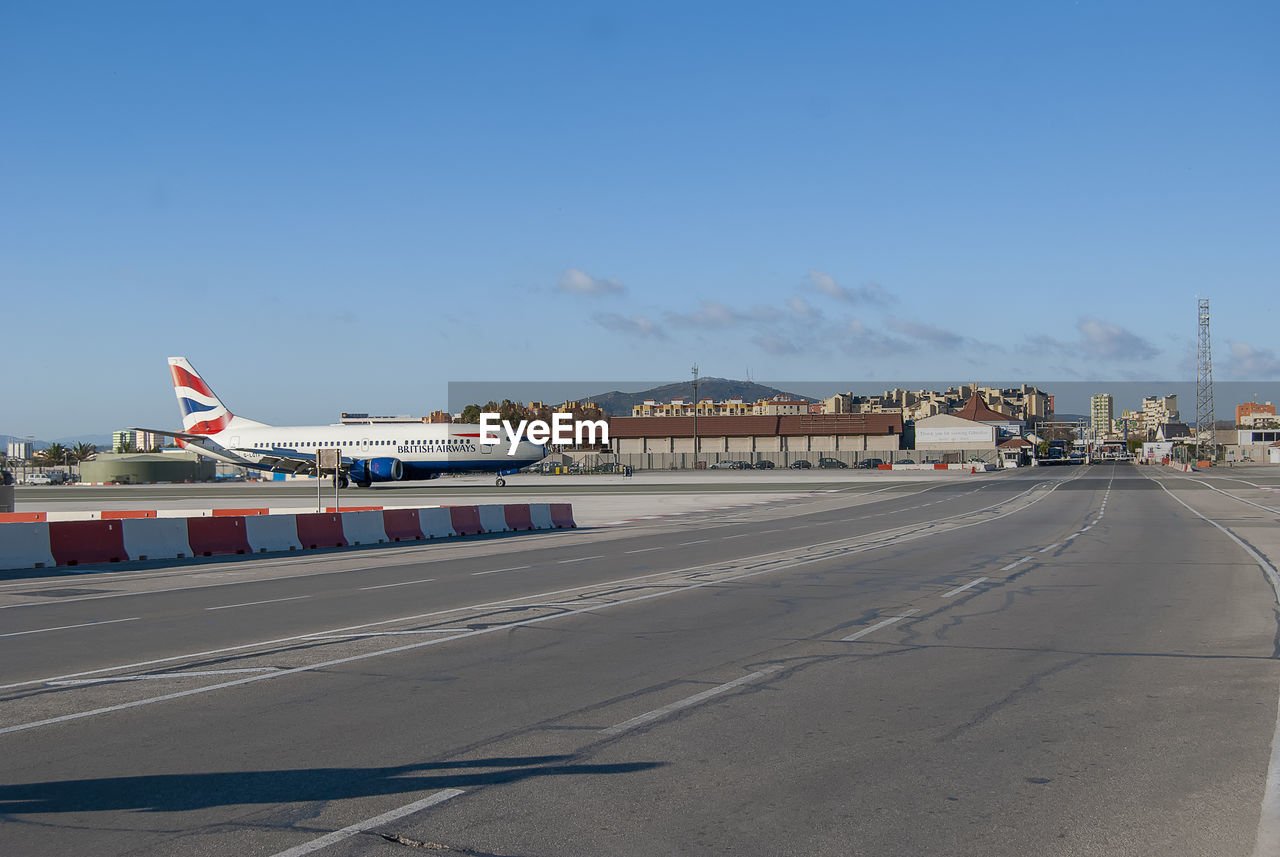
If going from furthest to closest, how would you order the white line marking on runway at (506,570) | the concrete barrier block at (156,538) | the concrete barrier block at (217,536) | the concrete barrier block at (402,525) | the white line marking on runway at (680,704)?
the concrete barrier block at (402,525) → the concrete barrier block at (217,536) → the concrete barrier block at (156,538) → the white line marking on runway at (506,570) → the white line marking on runway at (680,704)

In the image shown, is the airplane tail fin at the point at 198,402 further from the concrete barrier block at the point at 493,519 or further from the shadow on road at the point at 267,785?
the shadow on road at the point at 267,785

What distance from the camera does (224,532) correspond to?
940 inches

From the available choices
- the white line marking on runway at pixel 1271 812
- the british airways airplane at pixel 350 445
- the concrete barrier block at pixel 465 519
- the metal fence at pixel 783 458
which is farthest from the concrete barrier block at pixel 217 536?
the metal fence at pixel 783 458

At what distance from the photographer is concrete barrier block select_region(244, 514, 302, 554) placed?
24.5m

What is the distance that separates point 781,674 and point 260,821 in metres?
4.95

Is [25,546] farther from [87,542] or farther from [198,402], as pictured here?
[198,402]

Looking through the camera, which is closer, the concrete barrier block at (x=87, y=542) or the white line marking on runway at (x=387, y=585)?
the white line marking on runway at (x=387, y=585)

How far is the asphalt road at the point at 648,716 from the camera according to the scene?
209 inches

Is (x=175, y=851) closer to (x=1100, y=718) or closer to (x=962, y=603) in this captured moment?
(x=1100, y=718)

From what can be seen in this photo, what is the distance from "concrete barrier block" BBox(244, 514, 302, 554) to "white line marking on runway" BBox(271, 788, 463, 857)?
20.1 meters

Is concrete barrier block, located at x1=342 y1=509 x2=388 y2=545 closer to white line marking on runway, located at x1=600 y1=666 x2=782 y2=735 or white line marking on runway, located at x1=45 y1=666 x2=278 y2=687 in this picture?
white line marking on runway, located at x1=45 y1=666 x2=278 y2=687

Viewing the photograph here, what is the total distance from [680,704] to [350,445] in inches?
2420

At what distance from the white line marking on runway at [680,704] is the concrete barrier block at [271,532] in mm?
18099

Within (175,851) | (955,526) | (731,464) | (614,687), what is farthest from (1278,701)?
(731,464)
